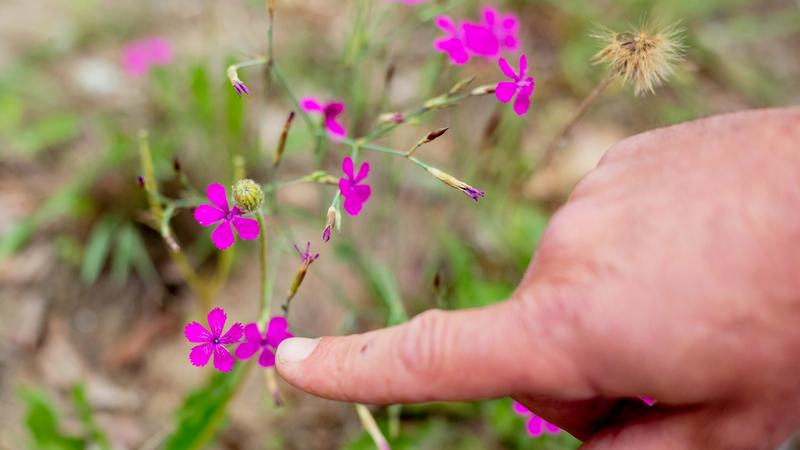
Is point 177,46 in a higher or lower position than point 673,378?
lower

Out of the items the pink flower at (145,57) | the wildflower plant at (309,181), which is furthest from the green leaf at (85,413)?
the pink flower at (145,57)

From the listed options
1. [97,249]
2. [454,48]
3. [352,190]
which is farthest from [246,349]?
[97,249]

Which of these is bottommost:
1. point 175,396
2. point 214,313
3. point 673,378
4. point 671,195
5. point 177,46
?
point 175,396

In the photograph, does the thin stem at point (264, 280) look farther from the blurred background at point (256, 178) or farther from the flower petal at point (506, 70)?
the flower petal at point (506, 70)

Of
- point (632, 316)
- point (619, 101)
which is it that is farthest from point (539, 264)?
point (619, 101)

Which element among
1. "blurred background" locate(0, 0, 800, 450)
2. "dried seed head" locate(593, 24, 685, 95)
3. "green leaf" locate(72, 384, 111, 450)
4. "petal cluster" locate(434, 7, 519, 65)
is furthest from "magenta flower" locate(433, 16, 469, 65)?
"green leaf" locate(72, 384, 111, 450)

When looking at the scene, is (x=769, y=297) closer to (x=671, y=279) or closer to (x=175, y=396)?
(x=671, y=279)

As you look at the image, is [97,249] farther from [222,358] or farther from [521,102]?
[521,102]

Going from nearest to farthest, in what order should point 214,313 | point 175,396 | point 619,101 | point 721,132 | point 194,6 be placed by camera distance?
point 721,132 → point 214,313 → point 175,396 → point 619,101 → point 194,6
